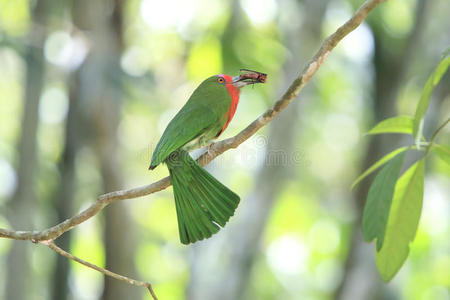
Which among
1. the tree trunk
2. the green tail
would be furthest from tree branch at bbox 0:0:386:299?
the tree trunk

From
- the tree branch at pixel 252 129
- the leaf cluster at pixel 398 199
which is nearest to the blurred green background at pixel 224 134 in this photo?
the tree branch at pixel 252 129

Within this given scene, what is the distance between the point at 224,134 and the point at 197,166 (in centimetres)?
677

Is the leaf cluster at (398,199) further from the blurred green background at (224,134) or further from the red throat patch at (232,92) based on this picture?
the blurred green background at (224,134)

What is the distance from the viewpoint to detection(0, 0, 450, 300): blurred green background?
275 inches

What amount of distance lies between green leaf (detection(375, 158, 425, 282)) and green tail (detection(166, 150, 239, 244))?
2.10 ft

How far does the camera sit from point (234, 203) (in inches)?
93.0

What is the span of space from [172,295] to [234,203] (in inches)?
457

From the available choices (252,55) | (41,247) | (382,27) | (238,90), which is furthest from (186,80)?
(238,90)

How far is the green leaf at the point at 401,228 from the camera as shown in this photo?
6.53 ft

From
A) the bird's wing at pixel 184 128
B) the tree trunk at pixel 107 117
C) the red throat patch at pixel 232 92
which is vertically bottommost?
the bird's wing at pixel 184 128

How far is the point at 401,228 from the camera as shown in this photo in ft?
6.59

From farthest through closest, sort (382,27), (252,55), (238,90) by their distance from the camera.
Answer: (382,27) → (252,55) → (238,90)

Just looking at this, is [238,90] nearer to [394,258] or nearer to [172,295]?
[394,258]

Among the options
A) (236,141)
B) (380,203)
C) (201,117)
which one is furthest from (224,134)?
(380,203)
